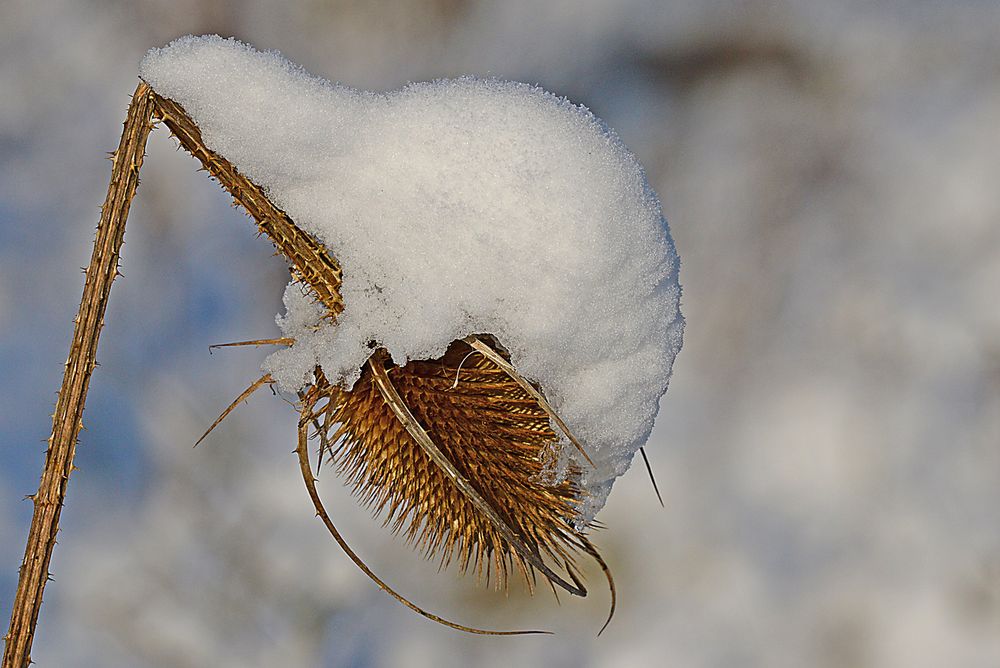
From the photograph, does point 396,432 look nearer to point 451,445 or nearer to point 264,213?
point 451,445

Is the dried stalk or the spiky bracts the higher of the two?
the dried stalk

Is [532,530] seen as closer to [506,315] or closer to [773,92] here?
[506,315]

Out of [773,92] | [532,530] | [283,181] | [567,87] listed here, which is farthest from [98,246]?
[773,92]

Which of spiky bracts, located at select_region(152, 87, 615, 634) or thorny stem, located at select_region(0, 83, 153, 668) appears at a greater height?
thorny stem, located at select_region(0, 83, 153, 668)

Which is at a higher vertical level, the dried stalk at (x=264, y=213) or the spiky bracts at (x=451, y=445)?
the dried stalk at (x=264, y=213)

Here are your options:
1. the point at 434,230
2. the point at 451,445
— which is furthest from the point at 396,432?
the point at 434,230

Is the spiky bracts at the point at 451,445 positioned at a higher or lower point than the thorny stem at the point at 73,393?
lower
